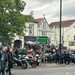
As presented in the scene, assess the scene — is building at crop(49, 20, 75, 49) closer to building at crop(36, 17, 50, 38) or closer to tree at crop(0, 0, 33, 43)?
building at crop(36, 17, 50, 38)

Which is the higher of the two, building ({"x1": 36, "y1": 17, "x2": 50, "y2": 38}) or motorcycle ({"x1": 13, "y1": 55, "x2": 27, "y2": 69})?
building ({"x1": 36, "y1": 17, "x2": 50, "y2": 38})

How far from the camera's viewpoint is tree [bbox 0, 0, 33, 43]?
43.3 meters

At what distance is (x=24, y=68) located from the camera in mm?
34906

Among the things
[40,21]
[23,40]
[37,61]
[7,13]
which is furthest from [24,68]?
[40,21]

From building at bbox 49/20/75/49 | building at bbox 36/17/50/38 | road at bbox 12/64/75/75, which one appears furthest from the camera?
building at bbox 49/20/75/49

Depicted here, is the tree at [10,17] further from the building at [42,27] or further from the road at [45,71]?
Result: the building at [42,27]

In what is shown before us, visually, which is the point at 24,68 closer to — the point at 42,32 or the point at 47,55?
the point at 47,55

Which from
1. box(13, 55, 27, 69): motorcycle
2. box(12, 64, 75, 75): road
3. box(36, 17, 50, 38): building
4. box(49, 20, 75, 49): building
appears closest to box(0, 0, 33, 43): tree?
box(13, 55, 27, 69): motorcycle

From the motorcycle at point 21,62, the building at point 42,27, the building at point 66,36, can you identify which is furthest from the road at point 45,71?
the building at point 66,36

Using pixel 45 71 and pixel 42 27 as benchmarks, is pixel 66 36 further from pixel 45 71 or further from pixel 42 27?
pixel 45 71

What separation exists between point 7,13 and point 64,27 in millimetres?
62614

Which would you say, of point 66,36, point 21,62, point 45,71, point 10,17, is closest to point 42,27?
point 66,36

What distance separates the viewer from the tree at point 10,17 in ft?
142

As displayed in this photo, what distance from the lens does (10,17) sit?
44.5 meters
